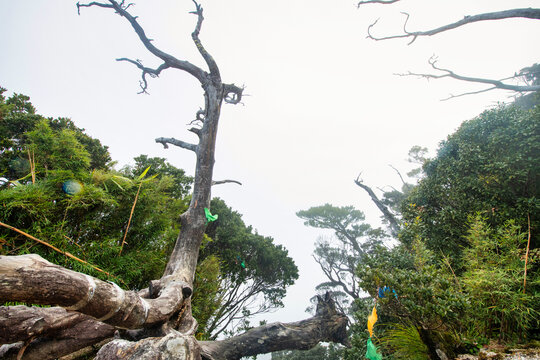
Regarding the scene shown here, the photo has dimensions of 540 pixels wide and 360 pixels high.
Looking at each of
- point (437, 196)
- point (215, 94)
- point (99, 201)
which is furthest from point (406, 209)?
point (99, 201)

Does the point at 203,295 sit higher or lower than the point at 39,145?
lower

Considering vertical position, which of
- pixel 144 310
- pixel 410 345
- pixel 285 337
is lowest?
pixel 285 337

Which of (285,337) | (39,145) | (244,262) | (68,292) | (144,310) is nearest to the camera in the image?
(68,292)

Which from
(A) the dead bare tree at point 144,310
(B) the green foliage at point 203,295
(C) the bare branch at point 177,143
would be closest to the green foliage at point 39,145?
(C) the bare branch at point 177,143

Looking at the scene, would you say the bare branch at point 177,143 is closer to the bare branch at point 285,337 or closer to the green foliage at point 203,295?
the green foliage at point 203,295

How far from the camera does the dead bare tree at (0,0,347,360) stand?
120 cm

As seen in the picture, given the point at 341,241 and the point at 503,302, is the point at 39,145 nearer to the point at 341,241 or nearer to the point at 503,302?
the point at 503,302

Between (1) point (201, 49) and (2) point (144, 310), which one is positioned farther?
(1) point (201, 49)

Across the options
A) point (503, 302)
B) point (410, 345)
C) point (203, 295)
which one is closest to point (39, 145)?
point (203, 295)

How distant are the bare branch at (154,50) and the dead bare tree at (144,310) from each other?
0.02 metres

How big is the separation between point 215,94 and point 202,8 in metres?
2.05

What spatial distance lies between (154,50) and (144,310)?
16.2 ft

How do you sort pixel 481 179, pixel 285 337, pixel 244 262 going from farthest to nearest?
pixel 244 262, pixel 481 179, pixel 285 337

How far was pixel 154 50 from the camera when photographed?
4473 mm
